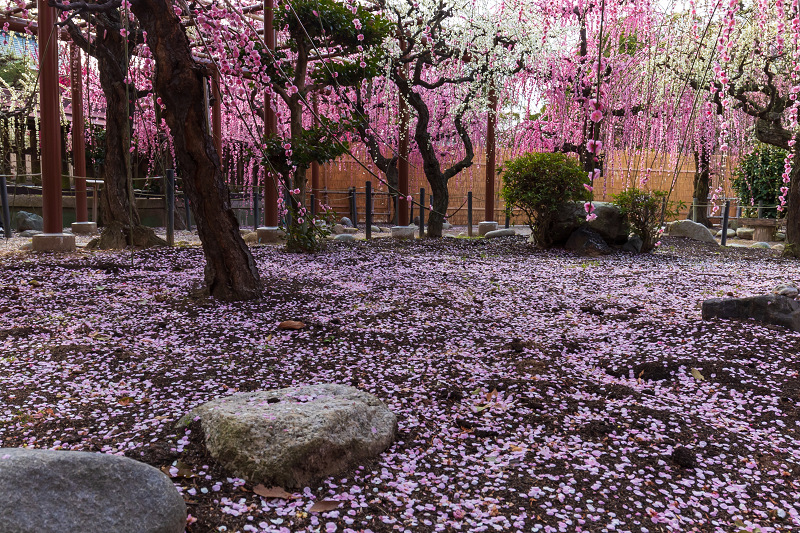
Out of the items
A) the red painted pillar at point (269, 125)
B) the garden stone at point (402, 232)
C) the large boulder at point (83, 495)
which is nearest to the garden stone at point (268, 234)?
the red painted pillar at point (269, 125)

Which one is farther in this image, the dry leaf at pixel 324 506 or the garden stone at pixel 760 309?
the garden stone at pixel 760 309

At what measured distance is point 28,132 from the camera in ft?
42.6

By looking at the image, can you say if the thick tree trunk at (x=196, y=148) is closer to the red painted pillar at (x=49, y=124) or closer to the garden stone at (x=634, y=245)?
the red painted pillar at (x=49, y=124)

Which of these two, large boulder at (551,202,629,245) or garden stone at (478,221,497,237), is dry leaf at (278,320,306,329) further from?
garden stone at (478,221,497,237)

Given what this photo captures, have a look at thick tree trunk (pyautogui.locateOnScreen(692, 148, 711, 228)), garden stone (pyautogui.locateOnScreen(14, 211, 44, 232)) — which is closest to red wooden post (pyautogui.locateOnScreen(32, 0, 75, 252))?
garden stone (pyautogui.locateOnScreen(14, 211, 44, 232))

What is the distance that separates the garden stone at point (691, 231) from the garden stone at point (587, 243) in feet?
10.8

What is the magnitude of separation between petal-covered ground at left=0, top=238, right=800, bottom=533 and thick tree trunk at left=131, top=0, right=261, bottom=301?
0.28 m

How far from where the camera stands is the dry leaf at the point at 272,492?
6.16 ft

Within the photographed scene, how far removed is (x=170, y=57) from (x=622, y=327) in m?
3.42

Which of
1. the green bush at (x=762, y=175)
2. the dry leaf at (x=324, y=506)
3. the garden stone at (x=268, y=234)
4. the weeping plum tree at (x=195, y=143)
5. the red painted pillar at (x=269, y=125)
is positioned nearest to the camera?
the dry leaf at (x=324, y=506)

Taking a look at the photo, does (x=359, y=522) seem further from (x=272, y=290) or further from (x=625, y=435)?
(x=272, y=290)

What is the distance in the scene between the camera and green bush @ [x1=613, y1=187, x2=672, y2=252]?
26.4ft

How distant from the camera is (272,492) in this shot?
6.23 ft

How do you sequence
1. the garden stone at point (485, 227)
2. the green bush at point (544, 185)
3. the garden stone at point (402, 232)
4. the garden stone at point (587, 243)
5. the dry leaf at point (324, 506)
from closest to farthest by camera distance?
the dry leaf at point (324, 506), the garden stone at point (587, 243), the green bush at point (544, 185), the garden stone at point (402, 232), the garden stone at point (485, 227)
